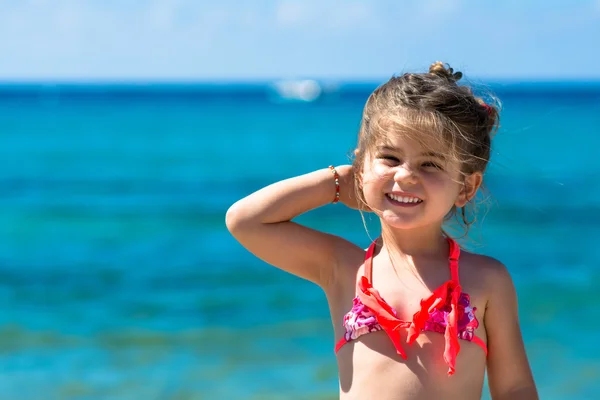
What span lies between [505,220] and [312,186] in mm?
10203

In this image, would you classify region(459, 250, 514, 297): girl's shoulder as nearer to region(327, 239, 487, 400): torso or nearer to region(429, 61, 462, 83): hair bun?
region(327, 239, 487, 400): torso

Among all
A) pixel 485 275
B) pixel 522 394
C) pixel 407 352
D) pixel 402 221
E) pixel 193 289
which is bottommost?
pixel 522 394

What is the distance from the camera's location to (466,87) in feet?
7.71

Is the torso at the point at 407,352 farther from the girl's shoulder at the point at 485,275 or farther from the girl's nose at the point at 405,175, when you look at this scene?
the girl's nose at the point at 405,175

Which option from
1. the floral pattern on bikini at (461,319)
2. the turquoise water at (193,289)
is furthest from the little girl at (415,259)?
the turquoise water at (193,289)

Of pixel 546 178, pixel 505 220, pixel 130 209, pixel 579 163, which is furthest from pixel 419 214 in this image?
pixel 579 163

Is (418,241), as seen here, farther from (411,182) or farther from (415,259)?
(411,182)

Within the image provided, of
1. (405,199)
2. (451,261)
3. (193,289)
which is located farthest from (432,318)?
(193,289)

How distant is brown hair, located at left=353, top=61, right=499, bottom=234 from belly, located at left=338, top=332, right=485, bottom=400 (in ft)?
1.51

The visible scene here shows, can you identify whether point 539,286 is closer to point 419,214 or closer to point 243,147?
point 419,214

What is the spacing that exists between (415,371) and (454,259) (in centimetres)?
32

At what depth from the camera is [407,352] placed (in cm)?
228

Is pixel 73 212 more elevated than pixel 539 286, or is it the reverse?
pixel 73 212

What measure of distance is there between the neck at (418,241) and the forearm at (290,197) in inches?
7.6
